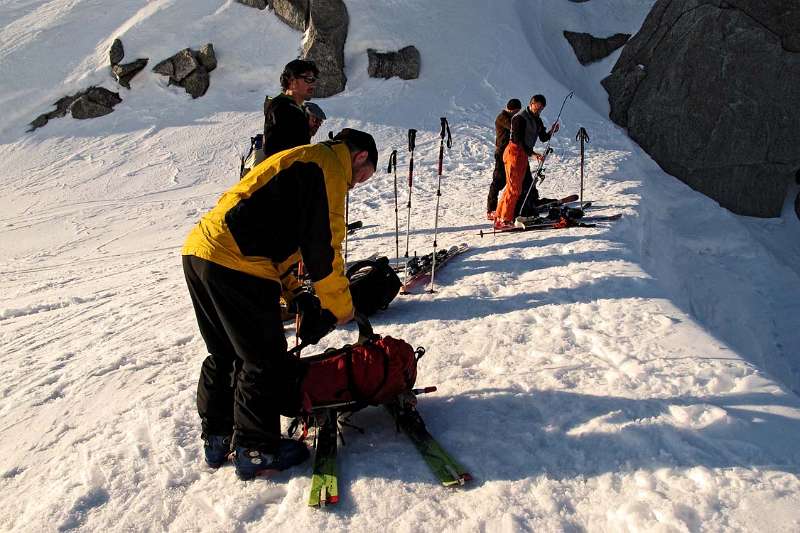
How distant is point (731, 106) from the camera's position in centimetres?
1602

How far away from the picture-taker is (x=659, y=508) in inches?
110

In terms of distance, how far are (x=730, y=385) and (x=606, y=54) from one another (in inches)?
740

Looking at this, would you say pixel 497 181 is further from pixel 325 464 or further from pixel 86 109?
pixel 86 109

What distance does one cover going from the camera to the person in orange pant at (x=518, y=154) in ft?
28.0

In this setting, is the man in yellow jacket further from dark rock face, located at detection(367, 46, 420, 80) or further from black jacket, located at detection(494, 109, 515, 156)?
dark rock face, located at detection(367, 46, 420, 80)

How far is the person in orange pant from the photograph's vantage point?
28.0ft

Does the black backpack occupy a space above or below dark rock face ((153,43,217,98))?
below

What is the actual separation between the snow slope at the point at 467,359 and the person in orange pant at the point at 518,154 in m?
0.84

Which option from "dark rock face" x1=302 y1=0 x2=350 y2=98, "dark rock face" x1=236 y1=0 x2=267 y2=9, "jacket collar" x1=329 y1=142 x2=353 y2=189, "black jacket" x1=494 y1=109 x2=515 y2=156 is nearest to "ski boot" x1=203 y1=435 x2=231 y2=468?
"jacket collar" x1=329 y1=142 x2=353 y2=189

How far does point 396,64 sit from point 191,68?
6777mm

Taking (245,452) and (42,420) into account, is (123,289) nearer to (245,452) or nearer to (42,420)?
(42,420)

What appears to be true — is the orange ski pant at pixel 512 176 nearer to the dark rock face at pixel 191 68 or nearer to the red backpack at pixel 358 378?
the red backpack at pixel 358 378

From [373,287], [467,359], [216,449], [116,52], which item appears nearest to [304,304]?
[216,449]

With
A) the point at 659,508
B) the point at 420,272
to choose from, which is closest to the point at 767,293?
the point at 420,272
